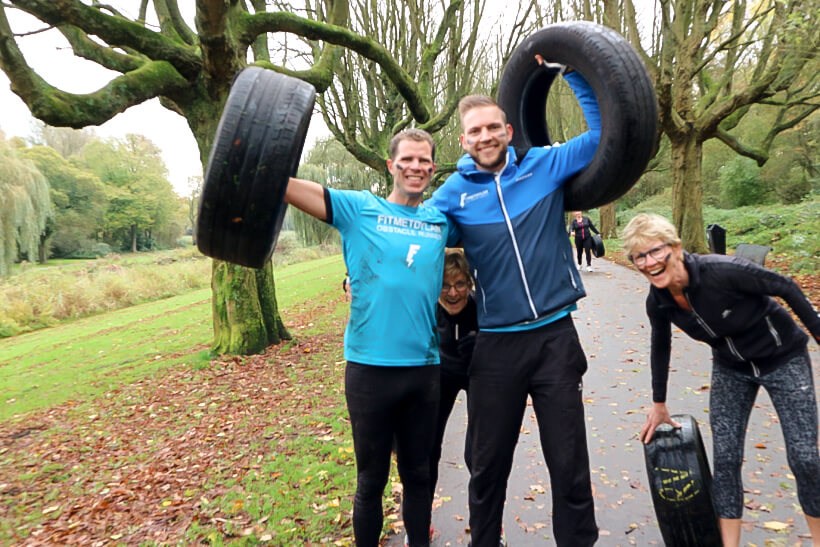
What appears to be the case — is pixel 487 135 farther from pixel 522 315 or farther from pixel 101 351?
pixel 101 351

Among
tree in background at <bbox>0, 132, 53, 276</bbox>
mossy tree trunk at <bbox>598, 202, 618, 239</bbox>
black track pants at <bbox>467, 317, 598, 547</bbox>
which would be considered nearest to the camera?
black track pants at <bbox>467, 317, 598, 547</bbox>

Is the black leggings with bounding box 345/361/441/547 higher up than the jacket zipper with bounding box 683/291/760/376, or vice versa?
the jacket zipper with bounding box 683/291/760/376

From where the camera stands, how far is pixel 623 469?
3840 mm

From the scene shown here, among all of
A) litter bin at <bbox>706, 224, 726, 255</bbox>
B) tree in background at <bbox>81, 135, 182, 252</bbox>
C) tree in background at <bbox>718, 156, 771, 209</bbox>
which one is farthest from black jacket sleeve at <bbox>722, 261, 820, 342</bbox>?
tree in background at <bbox>81, 135, 182, 252</bbox>

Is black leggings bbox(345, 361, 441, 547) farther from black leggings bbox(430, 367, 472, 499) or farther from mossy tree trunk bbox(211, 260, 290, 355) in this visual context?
mossy tree trunk bbox(211, 260, 290, 355)

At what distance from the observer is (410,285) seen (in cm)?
235

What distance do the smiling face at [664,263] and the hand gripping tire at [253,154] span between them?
1.81 metres

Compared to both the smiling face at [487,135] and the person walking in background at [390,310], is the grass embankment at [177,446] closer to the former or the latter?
the person walking in background at [390,310]

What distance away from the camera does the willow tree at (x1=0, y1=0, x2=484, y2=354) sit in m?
5.87

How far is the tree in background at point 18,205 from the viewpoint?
21000 millimetres

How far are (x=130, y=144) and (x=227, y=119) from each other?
2557 inches

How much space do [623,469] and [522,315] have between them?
2.38 metres

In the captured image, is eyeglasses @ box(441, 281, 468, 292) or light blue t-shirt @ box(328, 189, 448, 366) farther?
eyeglasses @ box(441, 281, 468, 292)

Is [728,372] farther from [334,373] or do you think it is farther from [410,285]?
[334,373]
